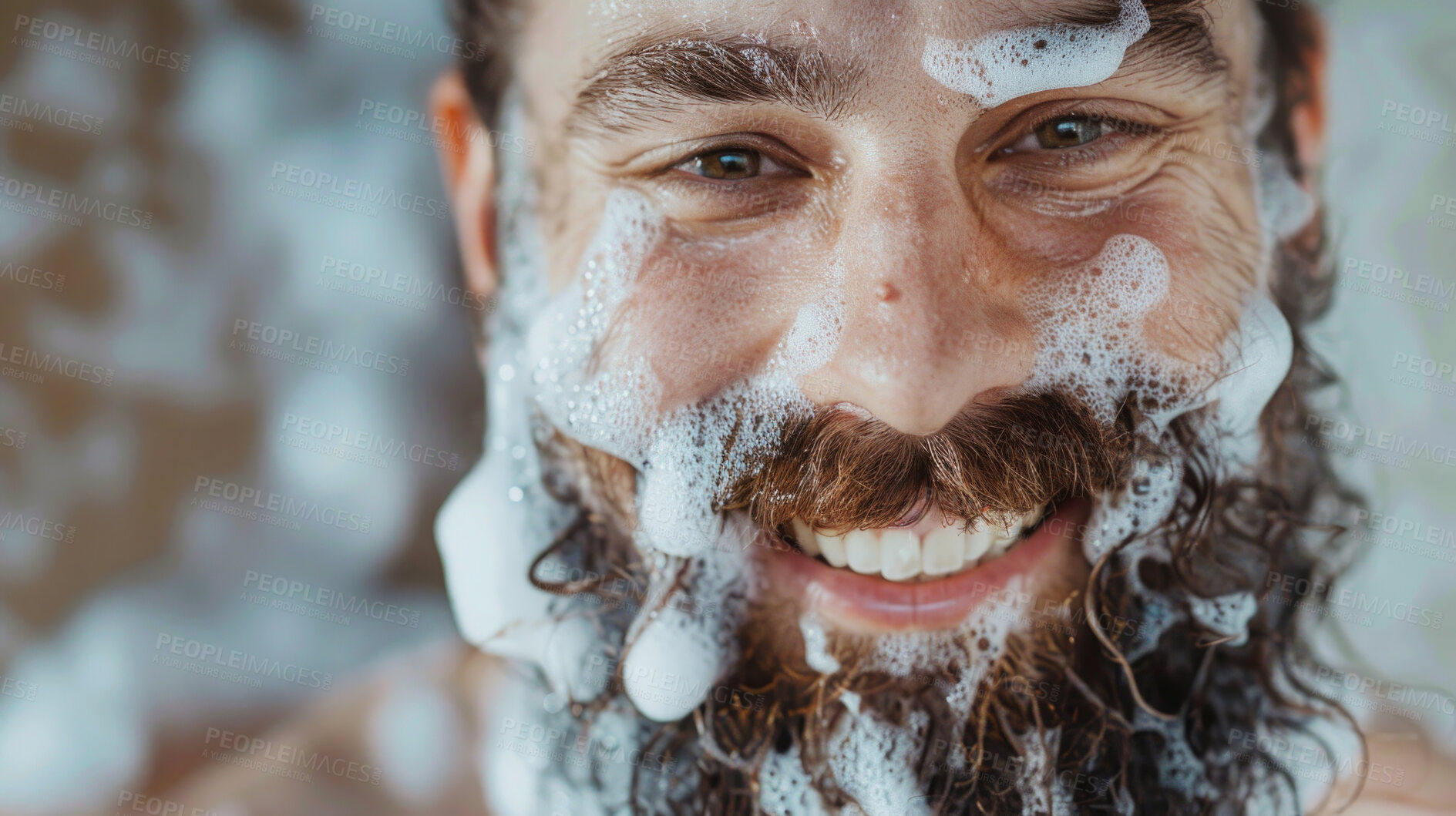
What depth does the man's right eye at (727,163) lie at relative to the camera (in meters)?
0.77

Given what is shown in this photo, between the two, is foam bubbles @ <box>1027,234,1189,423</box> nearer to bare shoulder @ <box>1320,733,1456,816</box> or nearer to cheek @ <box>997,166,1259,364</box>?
cheek @ <box>997,166,1259,364</box>

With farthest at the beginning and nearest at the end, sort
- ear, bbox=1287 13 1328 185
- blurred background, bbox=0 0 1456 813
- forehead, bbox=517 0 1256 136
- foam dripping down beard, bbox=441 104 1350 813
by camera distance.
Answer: blurred background, bbox=0 0 1456 813 < ear, bbox=1287 13 1328 185 < foam dripping down beard, bbox=441 104 1350 813 < forehead, bbox=517 0 1256 136

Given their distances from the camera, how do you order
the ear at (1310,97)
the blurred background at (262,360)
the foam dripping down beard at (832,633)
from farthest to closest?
the blurred background at (262,360)
the ear at (1310,97)
the foam dripping down beard at (832,633)

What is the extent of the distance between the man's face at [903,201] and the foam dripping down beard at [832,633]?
2 cm

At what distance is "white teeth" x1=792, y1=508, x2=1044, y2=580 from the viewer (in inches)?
33.2

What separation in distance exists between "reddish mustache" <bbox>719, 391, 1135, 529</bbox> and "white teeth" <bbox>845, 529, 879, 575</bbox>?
6 centimetres

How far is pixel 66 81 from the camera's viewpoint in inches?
42.6

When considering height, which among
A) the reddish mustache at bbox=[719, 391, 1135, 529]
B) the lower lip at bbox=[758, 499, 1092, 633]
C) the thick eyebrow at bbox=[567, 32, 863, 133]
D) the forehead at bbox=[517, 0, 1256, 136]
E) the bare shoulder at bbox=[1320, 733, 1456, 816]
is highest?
the forehead at bbox=[517, 0, 1256, 136]

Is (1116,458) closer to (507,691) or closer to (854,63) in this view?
(854,63)

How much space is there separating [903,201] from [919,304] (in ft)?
0.28

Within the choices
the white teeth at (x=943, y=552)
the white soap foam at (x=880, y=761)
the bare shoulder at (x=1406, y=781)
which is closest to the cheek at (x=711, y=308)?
the white teeth at (x=943, y=552)

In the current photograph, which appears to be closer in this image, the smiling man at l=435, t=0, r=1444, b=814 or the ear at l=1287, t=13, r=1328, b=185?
the smiling man at l=435, t=0, r=1444, b=814

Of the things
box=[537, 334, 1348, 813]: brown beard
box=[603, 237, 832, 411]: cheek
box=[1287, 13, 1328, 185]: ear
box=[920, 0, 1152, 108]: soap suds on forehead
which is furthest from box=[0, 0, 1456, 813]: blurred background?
box=[920, 0, 1152, 108]: soap suds on forehead

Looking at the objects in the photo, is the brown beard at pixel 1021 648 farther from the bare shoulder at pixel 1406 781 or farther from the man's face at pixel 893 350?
the bare shoulder at pixel 1406 781
